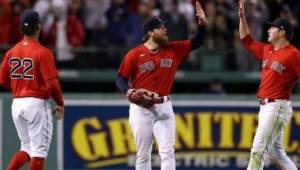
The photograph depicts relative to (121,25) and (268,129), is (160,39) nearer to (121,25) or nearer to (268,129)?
(268,129)

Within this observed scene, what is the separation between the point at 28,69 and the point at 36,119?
592 millimetres

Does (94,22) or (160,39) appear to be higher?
(160,39)

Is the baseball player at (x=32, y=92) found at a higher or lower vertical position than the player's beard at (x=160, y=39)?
lower

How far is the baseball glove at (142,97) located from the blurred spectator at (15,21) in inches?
219

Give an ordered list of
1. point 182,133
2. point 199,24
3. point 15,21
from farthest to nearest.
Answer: point 15,21, point 182,133, point 199,24

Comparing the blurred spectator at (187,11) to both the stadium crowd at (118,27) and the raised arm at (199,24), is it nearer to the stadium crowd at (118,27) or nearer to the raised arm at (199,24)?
the stadium crowd at (118,27)

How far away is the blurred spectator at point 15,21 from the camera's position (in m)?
17.4

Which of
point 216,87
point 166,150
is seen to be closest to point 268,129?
point 166,150

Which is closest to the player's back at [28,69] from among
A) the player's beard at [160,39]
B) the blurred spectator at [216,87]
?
the player's beard at [160,39]

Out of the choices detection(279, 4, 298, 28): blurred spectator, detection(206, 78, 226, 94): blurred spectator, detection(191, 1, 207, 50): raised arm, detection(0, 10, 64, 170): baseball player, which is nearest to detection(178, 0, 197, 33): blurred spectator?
detection(206, 78, 226, 94): blurred spectator

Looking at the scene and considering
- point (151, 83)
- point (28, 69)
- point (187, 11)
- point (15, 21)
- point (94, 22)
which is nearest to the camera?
point (28, 69)

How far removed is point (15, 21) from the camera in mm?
17391

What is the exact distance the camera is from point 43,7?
58.4 feet

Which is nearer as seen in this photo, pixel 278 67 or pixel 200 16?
pixel 278 67
